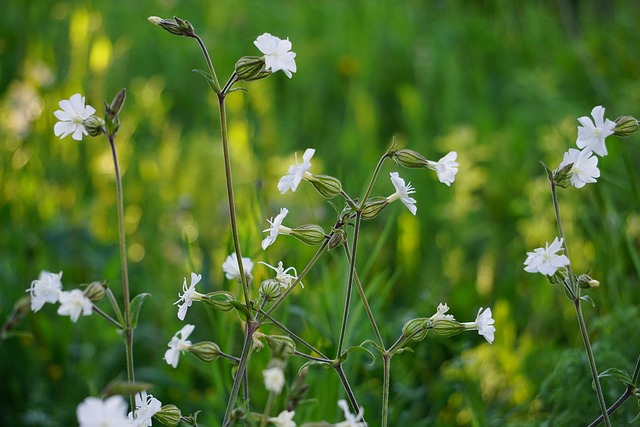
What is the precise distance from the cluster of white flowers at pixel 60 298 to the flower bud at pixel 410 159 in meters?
0.32

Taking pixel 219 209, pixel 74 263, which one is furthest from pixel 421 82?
pixel 74 263

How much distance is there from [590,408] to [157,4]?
3.14m

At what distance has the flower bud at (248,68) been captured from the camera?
69cm

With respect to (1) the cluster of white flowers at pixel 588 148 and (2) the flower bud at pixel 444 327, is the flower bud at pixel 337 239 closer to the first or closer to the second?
(2) the flower bud at pixel 444 327

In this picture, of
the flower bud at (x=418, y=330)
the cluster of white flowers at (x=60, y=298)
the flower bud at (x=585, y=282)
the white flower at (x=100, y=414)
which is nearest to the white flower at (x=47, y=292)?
the cluster of white flowers at (x=60, y=298)

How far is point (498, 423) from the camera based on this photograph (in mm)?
1136

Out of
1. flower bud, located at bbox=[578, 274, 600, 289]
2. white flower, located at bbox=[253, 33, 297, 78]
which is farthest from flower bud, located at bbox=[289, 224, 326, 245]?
flower bud, located at bbox=[578, 274, 600, 289]

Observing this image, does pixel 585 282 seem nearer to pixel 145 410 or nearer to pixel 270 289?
pixel 270 289

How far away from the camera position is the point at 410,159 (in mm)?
731

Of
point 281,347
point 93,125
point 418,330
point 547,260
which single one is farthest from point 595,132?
point 93,125

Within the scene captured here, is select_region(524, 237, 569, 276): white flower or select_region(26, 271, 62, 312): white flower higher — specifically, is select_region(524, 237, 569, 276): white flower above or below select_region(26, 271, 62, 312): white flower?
above

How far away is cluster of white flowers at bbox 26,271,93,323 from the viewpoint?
0.60m

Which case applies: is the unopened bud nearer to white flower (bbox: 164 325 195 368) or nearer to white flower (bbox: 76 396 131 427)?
white flower (bbox: 164 325 195 368)

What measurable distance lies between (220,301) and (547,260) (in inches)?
11.8
